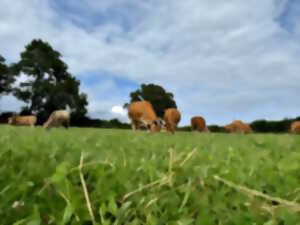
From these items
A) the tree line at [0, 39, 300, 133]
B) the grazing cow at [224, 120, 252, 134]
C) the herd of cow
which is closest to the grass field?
the herd of cow

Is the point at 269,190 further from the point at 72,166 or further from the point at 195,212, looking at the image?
the point at 72,166

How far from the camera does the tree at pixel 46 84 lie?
1732 inches

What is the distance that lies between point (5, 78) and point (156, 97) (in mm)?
22496

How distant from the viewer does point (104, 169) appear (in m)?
1.94

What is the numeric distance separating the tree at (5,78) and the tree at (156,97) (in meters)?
17.8

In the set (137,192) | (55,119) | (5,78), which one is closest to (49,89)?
(5,78)

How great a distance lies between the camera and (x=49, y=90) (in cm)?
4412

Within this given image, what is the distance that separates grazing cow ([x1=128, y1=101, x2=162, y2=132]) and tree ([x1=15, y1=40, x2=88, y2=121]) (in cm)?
3152

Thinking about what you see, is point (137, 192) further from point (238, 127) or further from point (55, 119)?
point (238, 127)

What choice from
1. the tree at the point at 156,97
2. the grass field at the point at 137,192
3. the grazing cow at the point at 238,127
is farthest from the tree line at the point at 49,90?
the grass field at the point at 137,192

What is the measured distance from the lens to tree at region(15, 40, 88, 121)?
4400cm

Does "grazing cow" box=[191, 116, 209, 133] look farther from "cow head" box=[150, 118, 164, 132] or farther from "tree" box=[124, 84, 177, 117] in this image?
"tree" box=[124, 84, 177, 117]

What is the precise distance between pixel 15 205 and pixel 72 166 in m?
0.52

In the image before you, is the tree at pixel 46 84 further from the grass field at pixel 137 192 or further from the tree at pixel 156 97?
the grass field at pixel 137 192
